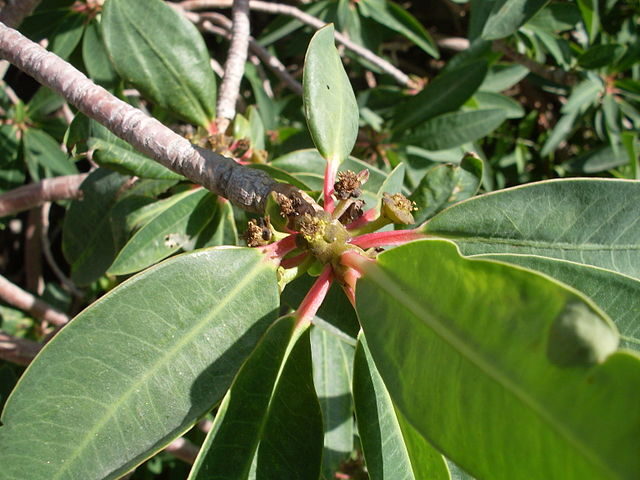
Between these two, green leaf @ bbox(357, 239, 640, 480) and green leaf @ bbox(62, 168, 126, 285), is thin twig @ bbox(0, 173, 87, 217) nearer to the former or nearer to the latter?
green leaf @ bbox(62, 168, 126, 285)

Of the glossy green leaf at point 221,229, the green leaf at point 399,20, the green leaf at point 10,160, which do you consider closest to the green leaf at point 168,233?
the glossy green leaf at point 221,229

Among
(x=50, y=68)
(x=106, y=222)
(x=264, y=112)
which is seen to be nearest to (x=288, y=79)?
(x=264, y=112)

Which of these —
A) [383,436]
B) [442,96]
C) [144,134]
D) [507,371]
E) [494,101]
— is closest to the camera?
[507,371]

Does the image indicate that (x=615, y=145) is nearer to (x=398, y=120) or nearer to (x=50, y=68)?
(x=398, y=120)

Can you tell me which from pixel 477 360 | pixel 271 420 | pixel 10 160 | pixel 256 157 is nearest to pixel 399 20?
pixel 256 157

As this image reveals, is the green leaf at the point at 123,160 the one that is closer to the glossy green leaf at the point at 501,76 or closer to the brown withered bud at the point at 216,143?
the brown withered bud at the point at 216,143

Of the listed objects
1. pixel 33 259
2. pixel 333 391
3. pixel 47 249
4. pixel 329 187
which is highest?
pixel 33 259

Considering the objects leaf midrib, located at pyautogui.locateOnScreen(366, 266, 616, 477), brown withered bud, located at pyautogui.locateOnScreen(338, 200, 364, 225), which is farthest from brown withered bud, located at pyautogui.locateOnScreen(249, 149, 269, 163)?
leaf midrib, located at pyautogui.locateOnScreen(366, 266, 616, 477)

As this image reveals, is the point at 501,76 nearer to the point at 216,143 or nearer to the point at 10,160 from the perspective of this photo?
the point at 216,143
